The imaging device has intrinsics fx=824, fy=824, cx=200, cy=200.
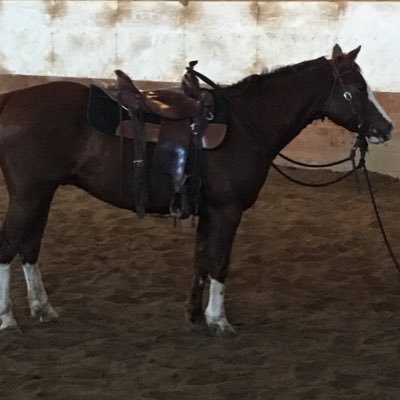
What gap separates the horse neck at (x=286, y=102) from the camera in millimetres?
3473

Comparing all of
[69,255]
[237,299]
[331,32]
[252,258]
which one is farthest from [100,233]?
[331,32]

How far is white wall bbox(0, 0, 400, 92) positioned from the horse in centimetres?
377

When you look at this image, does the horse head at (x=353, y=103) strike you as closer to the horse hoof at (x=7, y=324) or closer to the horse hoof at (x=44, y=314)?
the horse hoof at (x=44, y=314)

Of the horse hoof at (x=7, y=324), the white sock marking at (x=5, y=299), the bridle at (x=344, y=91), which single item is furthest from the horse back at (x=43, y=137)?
the bridle at (x=344, y=91)

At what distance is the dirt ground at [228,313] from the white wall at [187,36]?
1.84 meters

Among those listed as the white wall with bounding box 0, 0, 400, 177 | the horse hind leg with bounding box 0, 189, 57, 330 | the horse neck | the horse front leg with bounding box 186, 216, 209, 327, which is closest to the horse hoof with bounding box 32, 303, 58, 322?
the horse hind leg with bounding box 0, 189, 57, 330

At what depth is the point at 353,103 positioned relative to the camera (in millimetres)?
3436

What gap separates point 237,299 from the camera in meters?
4.10

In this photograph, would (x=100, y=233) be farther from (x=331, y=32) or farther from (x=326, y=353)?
(x=331, y=32)

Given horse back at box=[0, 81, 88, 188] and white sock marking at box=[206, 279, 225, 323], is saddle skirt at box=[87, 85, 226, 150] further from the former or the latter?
white sock marking at box=[206, 279, 225, 323]

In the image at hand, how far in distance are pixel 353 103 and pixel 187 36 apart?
13.8 feet

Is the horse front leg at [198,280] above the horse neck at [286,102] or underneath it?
underneath

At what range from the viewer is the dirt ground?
3031 mm

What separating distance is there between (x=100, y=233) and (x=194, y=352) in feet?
6.84
